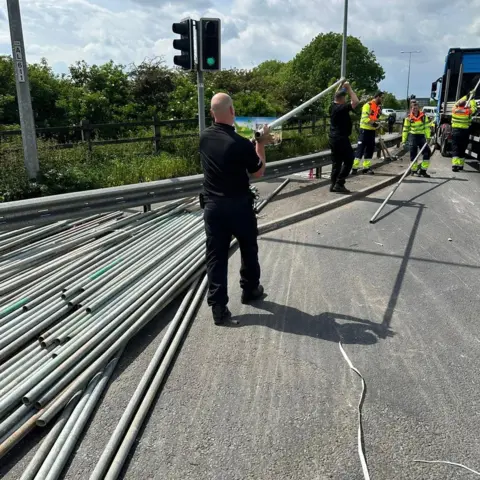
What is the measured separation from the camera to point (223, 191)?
414cm

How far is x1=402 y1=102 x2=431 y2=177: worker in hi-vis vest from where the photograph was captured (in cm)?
1143

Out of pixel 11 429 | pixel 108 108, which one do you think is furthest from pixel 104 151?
pixel 11 429

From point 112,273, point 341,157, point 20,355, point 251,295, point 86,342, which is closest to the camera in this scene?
point 20,355

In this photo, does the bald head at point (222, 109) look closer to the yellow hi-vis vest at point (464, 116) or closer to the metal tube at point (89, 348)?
the metal tube at point (89, 348)

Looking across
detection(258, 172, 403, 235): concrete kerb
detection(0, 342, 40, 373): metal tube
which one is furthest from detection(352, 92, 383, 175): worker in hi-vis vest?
detection(0, 342, 40, 373): metal tube

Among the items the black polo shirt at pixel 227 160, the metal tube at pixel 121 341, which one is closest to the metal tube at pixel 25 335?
the metal tube at pixel 121 341

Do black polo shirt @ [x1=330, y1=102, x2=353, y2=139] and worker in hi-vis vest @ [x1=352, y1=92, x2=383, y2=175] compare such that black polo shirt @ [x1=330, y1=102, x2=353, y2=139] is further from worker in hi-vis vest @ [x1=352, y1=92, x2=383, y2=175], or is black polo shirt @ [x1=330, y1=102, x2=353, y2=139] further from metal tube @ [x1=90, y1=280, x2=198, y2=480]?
metal tube @ [x1=90, y1=280, x2=198, y2=480]

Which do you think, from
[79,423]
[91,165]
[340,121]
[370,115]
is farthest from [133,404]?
[370,115]

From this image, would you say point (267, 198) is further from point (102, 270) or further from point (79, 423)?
point (79, 423)

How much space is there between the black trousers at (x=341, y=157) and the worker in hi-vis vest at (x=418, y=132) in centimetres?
326

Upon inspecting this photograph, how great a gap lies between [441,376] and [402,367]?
0.27m

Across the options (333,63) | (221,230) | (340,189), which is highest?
(333,63)

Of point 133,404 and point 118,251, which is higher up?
point 118,251

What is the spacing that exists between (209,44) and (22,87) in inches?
155
